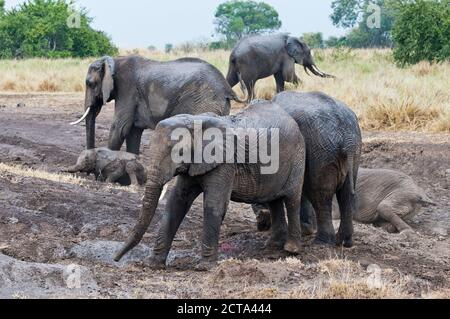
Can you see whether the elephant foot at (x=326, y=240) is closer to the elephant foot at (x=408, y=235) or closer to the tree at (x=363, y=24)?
the elephant foot at (x=408, y=235)

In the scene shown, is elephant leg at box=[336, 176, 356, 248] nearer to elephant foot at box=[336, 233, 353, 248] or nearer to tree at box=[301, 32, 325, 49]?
elephant foot at box=[336, 233, 353, 248]

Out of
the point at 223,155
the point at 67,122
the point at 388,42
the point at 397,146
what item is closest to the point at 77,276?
the point at 223,155

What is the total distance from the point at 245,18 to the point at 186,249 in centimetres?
5159

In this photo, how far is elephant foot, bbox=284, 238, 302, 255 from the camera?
8.39 meters

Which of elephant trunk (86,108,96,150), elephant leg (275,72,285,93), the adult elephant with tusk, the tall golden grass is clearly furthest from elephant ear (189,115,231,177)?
elephant leg (275,72,285,93)

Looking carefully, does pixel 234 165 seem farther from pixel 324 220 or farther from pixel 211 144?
pixel 324 220

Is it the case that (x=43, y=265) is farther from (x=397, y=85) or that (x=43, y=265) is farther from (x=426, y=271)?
(x=397, y=85)

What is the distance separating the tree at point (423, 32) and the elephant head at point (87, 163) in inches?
481

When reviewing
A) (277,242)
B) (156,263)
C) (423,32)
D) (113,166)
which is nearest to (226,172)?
(156,263)

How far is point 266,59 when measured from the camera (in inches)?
723

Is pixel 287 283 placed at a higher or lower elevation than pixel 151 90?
lower

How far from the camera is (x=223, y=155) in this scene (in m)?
7.81
